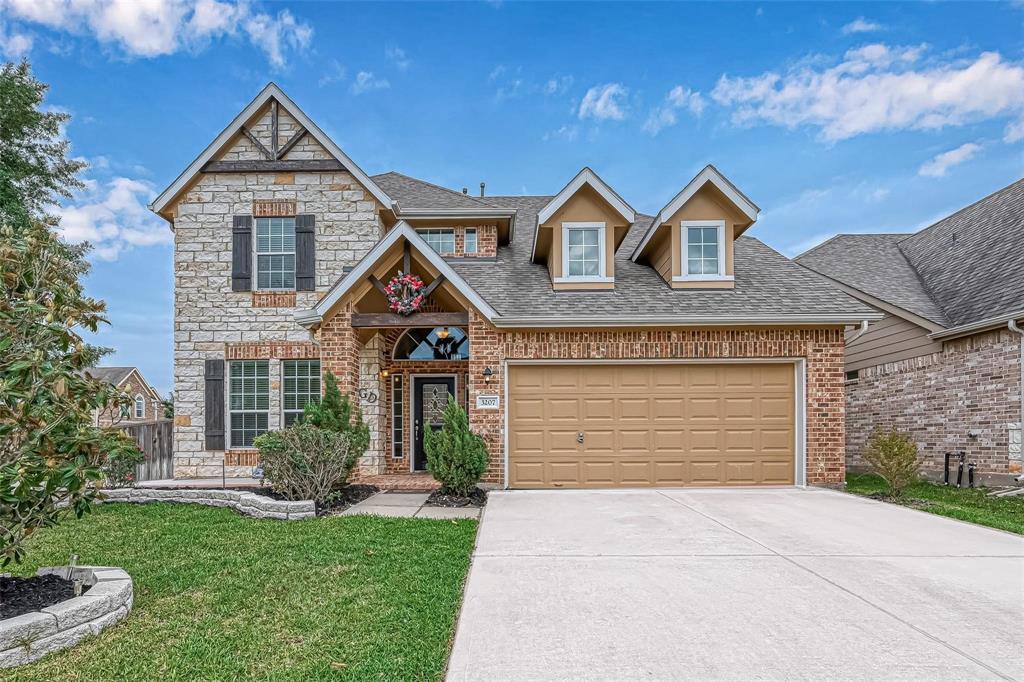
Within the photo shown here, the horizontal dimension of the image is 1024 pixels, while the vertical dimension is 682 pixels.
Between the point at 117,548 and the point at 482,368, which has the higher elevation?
the point at 482,368

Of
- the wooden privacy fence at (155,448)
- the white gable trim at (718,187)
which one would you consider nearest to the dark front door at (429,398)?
the wooden privacy fence at (155,448)

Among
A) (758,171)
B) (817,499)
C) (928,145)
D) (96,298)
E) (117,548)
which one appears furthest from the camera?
(758,171)

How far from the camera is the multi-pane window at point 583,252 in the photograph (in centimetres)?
1066

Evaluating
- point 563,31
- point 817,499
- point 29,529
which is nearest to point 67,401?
point 29,529

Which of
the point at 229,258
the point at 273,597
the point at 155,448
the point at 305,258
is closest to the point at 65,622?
the point at 273,597

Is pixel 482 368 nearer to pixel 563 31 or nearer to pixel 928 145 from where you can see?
pixel 563 31

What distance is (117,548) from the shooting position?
5816mm

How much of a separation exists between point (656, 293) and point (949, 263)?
310 inches

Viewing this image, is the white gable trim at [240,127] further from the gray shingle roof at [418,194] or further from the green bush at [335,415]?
the green bush at [335,415]

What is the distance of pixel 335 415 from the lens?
28.6ft

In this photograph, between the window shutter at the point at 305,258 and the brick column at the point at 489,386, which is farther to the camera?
the window shutter at the point at 305,258

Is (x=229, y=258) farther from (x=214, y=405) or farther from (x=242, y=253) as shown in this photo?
(x=214, y=405)

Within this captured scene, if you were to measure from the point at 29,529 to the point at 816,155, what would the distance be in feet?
59.3

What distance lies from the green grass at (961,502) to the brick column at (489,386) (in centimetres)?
615
